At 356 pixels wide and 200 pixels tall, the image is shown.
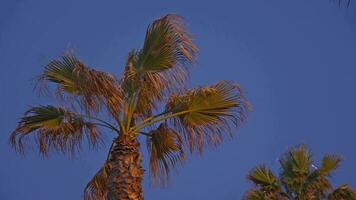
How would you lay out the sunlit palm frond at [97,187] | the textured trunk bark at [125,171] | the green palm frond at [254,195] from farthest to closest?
the green palm frond at [254,195], the sunlit palm frond at [97,187], the textured trunk bark at [125,171]

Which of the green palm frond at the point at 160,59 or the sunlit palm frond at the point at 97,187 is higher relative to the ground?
the green palm frond at the point at 160,59

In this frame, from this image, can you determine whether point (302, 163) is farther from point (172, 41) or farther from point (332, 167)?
point (172, 41)

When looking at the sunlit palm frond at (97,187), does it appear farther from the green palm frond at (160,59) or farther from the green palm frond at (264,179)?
the green palm frond at (264,179)

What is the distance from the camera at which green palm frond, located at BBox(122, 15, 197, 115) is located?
345 inches

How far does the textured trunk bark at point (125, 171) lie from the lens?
7801mm

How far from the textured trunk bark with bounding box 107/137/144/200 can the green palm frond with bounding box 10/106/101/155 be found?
2.57ft

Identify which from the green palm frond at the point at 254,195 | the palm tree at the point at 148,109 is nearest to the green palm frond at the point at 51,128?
the palm tree at the point at 148,109

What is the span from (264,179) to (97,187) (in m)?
7.42

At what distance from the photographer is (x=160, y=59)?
8.87 m

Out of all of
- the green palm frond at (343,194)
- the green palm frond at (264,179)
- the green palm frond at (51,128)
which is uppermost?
the green palm frond at (264,179)

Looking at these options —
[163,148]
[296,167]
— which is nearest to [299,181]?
[296,167]

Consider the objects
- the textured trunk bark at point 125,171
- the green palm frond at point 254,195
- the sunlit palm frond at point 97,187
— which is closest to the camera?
the textured trunk bark at point 125,171

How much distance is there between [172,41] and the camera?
8875 millimetres

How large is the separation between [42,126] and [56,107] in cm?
36
